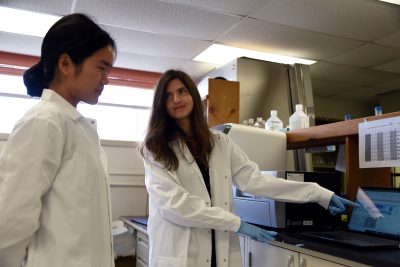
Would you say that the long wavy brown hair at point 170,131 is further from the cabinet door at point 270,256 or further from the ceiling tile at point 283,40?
the ceiling tile at point 283,40

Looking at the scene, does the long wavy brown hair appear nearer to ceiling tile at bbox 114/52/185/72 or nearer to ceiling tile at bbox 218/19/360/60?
ceiling tile at bbox 218/19/360/60

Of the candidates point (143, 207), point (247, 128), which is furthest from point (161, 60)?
point (247, 128)

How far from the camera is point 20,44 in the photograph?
11.0 feet

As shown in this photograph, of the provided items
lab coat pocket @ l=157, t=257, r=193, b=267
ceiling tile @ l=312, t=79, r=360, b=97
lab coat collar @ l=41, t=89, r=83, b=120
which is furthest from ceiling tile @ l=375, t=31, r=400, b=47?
lab coat collar @ l=41, t=89, r=83, b=120

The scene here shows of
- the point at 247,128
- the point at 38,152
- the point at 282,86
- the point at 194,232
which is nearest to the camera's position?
the point at 38,152

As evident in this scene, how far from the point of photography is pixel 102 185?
39.8 inches

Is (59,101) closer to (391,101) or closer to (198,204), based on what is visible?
(198,204)

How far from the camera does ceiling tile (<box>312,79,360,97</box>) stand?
176 inches

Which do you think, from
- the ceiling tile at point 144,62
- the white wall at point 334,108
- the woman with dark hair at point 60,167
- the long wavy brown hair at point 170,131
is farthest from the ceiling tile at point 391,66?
the woman with dark hair at point 60,167

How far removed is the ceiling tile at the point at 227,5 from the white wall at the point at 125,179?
1.63m

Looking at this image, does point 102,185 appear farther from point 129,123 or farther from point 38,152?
point 129,123

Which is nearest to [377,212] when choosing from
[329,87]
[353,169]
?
[353,169]

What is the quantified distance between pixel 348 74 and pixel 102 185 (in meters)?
3.66

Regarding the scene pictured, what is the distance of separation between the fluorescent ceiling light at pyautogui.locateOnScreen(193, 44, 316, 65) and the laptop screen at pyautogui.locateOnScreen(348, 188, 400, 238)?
2031 millimetres
